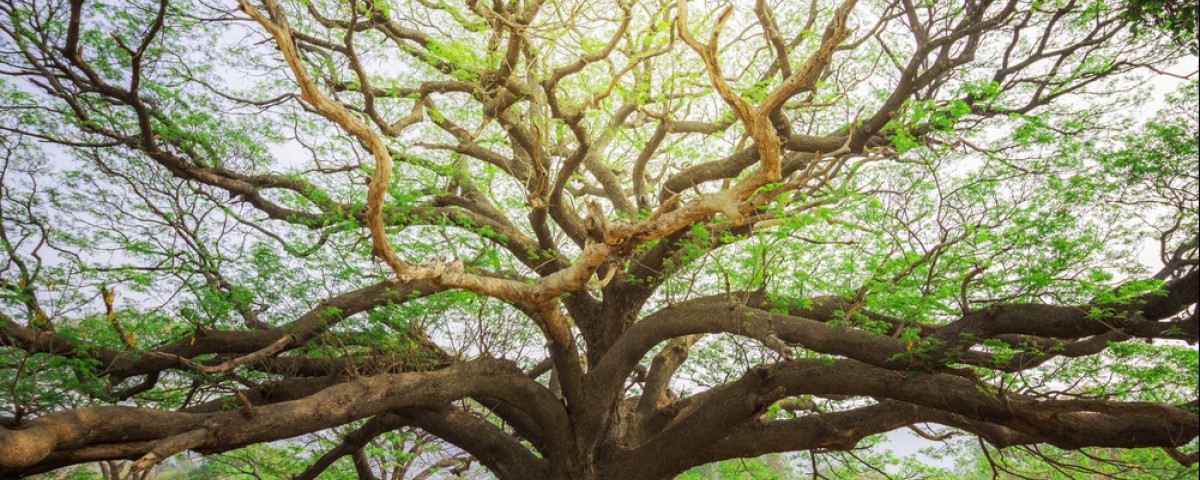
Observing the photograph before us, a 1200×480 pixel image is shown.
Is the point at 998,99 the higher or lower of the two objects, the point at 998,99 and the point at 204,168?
the higher

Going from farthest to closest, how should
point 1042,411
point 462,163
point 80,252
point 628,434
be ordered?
1. point 462,163
2. point 628,434
3. point 80,252
4. point 1042,411

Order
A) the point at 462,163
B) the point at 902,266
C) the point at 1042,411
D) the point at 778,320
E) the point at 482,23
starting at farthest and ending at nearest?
the point at 462,163, the point at 482,23, the point at 778,320, the point at 902,266, the point at 1042,411

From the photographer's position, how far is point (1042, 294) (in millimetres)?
4348

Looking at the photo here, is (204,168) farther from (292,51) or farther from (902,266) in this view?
(902,266)

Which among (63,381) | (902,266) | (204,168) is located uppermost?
(204,168)

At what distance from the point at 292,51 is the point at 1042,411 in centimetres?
582

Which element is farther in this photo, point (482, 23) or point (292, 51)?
point (482, 23)

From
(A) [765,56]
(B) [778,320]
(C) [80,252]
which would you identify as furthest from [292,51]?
(A) [765,56]

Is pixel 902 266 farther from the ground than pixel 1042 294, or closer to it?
farther from the ground

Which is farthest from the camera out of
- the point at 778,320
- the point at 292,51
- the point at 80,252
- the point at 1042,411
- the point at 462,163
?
the point at 462,163

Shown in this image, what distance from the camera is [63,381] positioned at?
17.8 ft

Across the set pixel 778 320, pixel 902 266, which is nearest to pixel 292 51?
pixel 778 320

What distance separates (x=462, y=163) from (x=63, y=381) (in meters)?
4.89

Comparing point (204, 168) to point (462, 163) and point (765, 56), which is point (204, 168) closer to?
point (462, 163)
